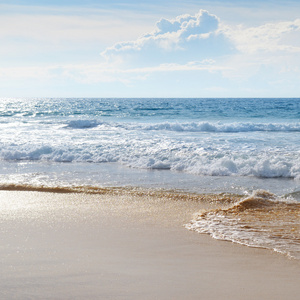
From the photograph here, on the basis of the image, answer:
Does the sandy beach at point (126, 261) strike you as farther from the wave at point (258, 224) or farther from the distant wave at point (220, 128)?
the distant wave at point (220, 128)

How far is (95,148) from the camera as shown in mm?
13328

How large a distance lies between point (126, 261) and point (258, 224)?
6.60 feet

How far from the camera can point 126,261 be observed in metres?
3.56

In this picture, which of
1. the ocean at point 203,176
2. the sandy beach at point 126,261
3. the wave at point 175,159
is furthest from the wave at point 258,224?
the wave at point 175,159

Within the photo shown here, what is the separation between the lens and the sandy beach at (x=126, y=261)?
293 cm

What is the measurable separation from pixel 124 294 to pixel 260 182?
250 inches

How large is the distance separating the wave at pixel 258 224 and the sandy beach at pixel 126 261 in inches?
7.4

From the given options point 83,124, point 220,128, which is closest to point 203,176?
point 220,128

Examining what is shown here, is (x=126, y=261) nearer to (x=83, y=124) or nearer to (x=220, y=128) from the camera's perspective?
(x=220, y=128)

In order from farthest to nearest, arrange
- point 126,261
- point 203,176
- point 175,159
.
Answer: point 175,159 → point 203,176 → point 126,261

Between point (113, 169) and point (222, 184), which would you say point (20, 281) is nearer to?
point (222, 184)

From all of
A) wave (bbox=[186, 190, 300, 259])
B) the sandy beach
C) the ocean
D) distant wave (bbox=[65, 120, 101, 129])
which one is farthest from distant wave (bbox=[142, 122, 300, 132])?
the sandy beach

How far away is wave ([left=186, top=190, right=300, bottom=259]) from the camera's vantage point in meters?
4.14

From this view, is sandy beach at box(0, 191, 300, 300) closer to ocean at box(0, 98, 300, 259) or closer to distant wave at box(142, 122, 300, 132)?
ocean at box(0, 98, 300, 259)
